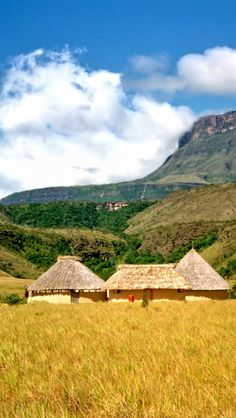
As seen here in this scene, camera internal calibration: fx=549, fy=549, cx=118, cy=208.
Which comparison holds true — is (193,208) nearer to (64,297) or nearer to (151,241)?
(151,241)

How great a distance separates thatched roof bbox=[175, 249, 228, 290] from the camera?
3572cm

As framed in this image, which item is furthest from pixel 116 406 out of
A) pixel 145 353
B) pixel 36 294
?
pixel 36 294

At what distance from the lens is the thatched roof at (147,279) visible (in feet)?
111

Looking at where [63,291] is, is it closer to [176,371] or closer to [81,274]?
[81,274]

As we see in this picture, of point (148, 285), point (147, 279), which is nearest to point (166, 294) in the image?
point (148, 285)

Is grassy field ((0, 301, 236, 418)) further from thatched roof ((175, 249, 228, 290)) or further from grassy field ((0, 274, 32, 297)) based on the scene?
grassy field ((0, 274, 32, 297))

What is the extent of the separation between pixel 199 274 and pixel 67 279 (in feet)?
28.9

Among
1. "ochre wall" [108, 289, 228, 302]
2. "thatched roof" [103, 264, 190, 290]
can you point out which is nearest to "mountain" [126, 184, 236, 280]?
"ochre wall" [108, 289, 228, 302]

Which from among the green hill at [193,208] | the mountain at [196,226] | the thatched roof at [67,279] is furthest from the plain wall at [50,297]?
the green hill at [193,208]

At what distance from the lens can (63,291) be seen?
119ft

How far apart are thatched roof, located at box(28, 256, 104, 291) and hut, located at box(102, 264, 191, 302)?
1970 millimetres

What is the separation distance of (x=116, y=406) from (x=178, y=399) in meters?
0.50

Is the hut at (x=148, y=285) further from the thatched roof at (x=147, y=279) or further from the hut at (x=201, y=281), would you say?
the hut at (x=201, y=281)

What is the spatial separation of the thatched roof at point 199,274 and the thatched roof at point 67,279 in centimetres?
580
